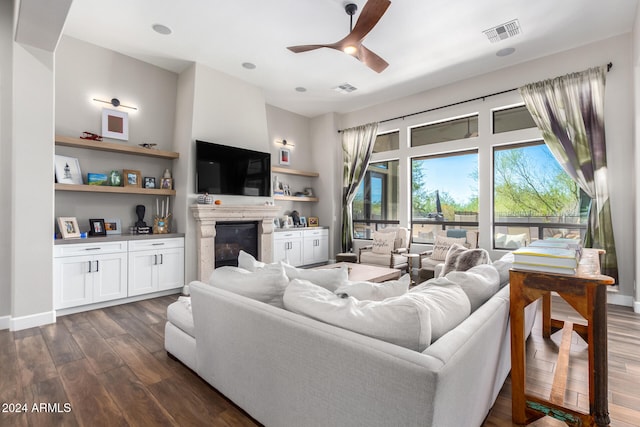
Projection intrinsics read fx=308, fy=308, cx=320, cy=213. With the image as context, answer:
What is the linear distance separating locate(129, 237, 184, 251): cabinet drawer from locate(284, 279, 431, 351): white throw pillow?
341 centimetres

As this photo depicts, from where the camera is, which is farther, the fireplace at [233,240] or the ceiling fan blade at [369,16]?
the fireplace at [233,240]

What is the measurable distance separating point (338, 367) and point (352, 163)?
5740 mm

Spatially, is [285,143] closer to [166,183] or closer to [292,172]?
[292,172]

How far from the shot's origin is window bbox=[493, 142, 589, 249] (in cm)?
433

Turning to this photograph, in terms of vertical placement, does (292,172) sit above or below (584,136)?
below

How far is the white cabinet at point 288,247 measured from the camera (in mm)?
5810

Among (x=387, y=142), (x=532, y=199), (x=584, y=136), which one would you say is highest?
(x=387, y=142)

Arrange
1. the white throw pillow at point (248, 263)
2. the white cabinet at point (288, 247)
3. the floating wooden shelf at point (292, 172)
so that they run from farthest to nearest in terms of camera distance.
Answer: the floating wooden shelf at point (292, 172) < the white cabinet at point (288, 247) < the white throw pillow at point (248, 263)

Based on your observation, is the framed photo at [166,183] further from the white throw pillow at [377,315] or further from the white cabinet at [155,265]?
the white throw pillow at [377,315]

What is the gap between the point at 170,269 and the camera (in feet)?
14.4

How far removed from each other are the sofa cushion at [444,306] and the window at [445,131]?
4402 millimetres

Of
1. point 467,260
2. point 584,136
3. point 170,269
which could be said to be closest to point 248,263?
point 467,260

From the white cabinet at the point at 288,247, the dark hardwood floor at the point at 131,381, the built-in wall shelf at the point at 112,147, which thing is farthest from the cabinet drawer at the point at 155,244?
the white cabinet at the point at 288,247

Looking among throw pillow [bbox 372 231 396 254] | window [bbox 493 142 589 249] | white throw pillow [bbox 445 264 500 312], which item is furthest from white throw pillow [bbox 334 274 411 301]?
window [bbox 493 142 589 249]
